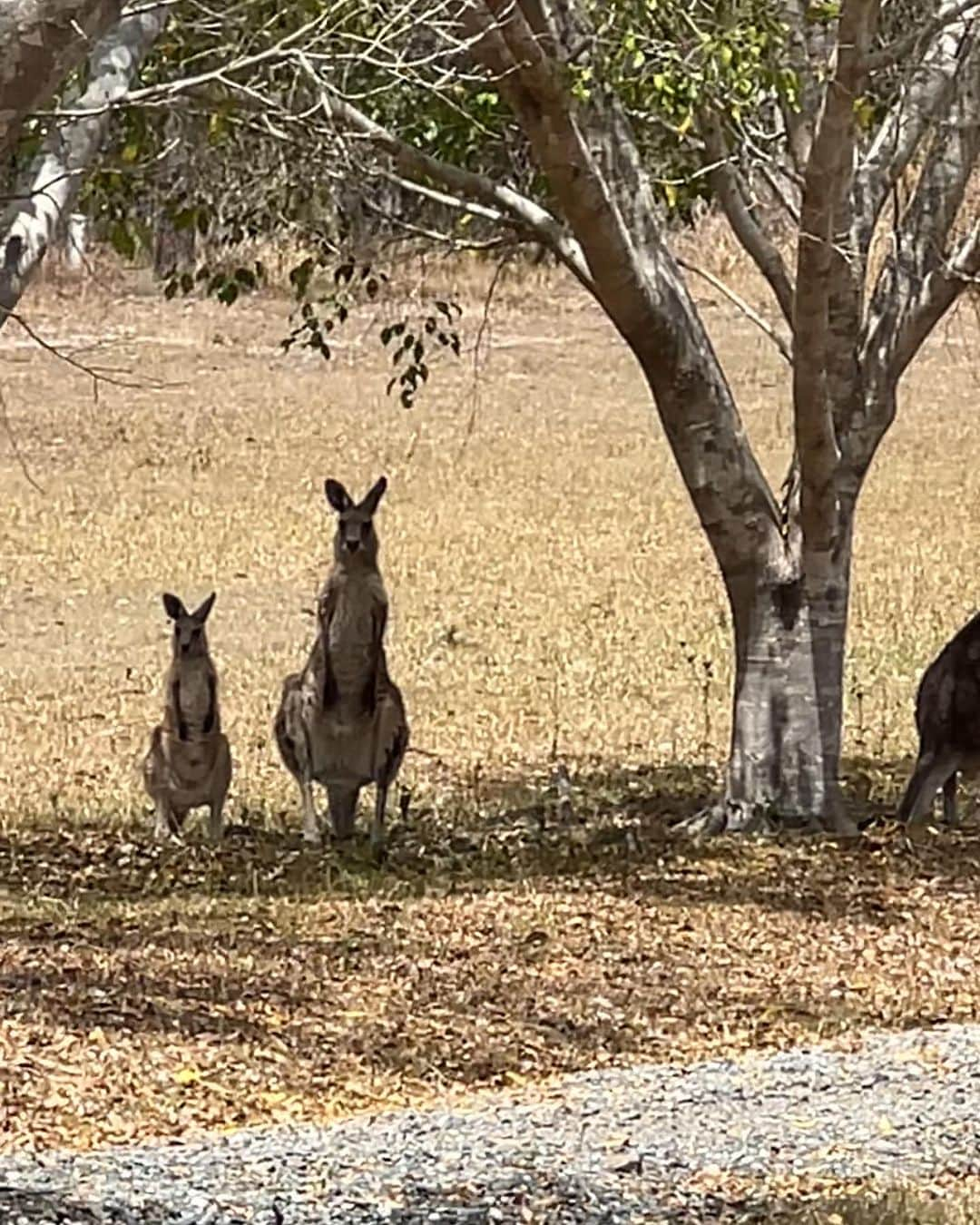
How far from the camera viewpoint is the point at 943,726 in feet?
43.8

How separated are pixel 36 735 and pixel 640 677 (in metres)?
3.96

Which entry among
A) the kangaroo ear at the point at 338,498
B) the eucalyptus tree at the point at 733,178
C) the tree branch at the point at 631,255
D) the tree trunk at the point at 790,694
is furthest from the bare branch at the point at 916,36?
the kangaroo ear at the point at 338,498

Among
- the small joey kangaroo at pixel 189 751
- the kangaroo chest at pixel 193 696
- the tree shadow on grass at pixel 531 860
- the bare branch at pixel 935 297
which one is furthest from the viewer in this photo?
the kangaroo chest at pixel 193 696

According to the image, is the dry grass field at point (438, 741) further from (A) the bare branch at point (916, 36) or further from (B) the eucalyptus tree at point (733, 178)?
(A) the bare branch at point (916, 36)

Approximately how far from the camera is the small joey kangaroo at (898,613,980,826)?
13.3 metres

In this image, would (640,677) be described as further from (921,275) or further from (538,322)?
(538,322)

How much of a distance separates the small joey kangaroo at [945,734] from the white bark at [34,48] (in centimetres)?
904

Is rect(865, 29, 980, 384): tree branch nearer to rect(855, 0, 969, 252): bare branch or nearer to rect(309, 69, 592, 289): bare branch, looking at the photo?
rect(855, 0, 969, 252): bare branch

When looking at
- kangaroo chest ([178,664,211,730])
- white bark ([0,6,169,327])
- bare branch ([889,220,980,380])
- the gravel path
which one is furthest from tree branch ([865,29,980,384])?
the gravel path

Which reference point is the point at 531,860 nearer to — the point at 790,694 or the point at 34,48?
the point at 790,694

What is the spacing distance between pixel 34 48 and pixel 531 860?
8188mm

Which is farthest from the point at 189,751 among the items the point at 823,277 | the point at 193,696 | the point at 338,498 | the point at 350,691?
the point at 823,277

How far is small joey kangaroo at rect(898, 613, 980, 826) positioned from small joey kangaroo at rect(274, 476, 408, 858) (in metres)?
2.41

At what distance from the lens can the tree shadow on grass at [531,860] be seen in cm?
1169
